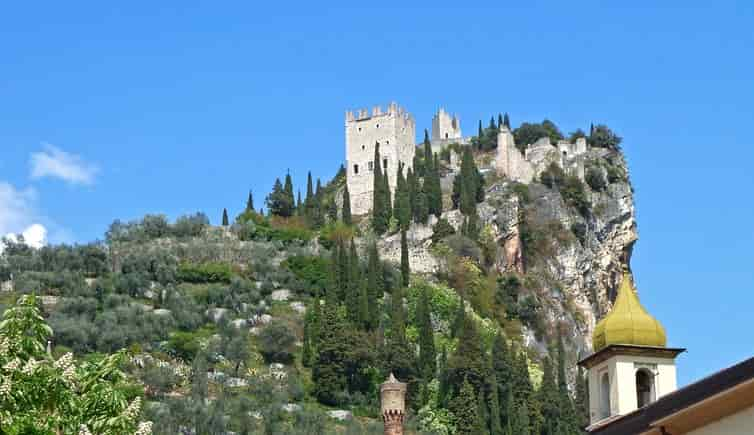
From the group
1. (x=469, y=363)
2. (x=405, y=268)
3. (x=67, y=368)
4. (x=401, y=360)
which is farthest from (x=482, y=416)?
(x=67, y=368)

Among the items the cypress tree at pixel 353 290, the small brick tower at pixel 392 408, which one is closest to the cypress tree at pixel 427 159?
the cypress tree at pixel 353 290

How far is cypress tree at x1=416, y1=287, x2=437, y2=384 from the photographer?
80.0 m

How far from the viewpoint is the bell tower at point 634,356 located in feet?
103

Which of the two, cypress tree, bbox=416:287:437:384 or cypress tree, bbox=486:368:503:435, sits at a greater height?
cypress tree, bbox=416:287:437:384

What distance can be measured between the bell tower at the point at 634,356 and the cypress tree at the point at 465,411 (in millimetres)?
40734

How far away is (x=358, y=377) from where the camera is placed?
78.9 meters

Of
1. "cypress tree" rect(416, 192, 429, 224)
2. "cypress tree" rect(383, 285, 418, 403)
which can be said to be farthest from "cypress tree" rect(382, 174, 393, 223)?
"cypress tree" rect(383, 285, 418, 403)

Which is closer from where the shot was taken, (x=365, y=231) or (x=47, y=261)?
(x=47, y=261)

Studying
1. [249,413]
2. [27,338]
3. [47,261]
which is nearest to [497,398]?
[249,413]

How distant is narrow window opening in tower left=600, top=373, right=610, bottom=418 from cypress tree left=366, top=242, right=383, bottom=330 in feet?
164

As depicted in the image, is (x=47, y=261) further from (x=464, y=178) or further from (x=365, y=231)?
(x=464, y=178)

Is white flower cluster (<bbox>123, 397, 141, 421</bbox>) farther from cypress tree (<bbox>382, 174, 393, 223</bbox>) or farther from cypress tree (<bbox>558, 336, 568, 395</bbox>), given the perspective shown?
cypress tree (<bbox>382, 174, 393, 223</bbox>)

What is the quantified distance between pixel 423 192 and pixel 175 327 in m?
23.6

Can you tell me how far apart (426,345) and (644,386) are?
49025mm
